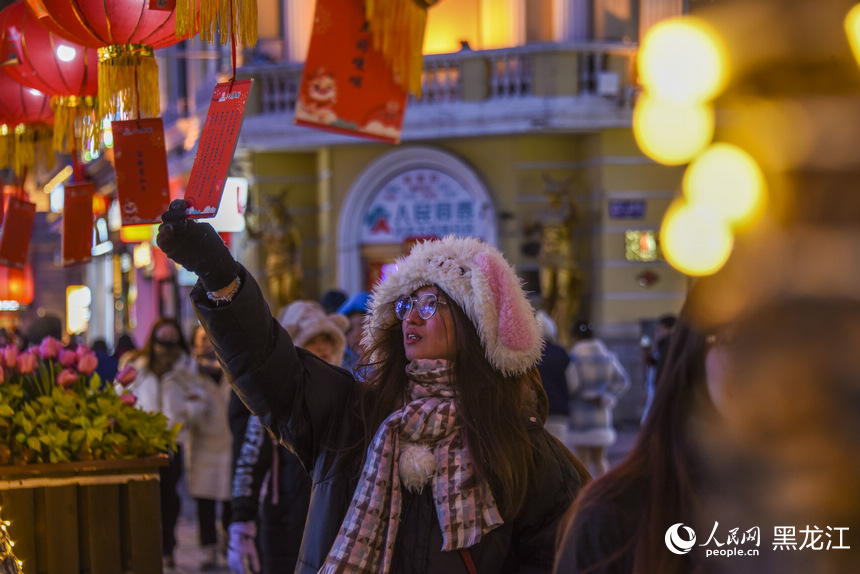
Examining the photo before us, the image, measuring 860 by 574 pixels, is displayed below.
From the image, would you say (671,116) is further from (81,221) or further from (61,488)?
(81,221)

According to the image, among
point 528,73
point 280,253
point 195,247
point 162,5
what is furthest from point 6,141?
point 280,253

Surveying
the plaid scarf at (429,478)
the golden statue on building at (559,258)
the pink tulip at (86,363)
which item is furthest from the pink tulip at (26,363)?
the golden statue on building at (559,258)

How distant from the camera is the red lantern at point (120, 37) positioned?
3.98 meters

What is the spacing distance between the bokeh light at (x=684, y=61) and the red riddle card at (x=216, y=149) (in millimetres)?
1496

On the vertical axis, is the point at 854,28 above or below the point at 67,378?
above

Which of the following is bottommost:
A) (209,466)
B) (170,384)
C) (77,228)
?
(209,466)

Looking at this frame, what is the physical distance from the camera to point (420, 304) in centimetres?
309

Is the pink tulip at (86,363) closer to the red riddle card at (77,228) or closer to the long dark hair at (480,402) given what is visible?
the red riddle card at (77,228)

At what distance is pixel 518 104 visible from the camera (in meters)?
15.9

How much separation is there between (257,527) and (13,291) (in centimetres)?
435

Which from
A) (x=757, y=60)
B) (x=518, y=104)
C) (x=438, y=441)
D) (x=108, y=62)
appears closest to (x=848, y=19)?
(x=757, y=60)

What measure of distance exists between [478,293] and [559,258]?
12685 mm

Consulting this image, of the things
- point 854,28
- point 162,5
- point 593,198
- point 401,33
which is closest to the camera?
point 854,28

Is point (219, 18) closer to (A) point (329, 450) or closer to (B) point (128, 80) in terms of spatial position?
(B) point (128, 80)
